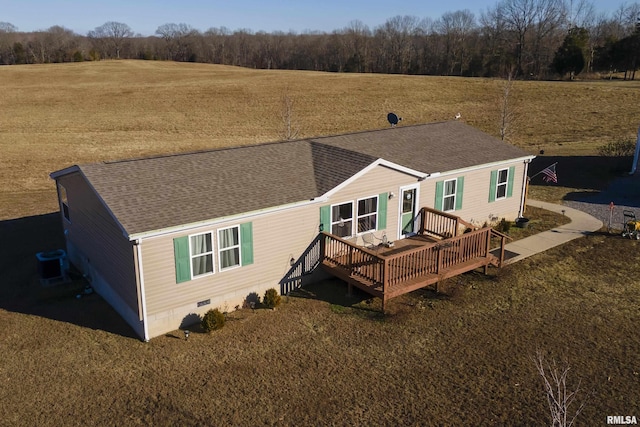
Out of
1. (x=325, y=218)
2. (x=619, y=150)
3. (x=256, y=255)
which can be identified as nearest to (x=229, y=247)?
(x=256, y=255)

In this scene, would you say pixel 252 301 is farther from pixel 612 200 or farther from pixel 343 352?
pixel 612 200

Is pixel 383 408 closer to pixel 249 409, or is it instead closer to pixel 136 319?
pixel 249 409

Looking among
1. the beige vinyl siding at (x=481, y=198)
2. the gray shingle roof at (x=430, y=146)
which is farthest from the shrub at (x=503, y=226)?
the gray shingle roof at (x=430, y=146)

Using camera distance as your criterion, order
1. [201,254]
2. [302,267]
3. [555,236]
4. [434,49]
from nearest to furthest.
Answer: [201,254], [302,267], [555,236], [434,49]

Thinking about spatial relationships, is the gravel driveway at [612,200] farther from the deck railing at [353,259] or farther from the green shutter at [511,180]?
the deck railing at [353,259]

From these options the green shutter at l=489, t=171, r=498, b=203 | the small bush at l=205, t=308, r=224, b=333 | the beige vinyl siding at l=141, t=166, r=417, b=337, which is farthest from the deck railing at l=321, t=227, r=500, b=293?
the green shutter at l=489, t=171, r=498, b=203

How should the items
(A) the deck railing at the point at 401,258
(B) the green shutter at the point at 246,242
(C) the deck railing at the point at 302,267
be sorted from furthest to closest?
(C) the deck railing at the point at 302,267
(A) the deck railing at the point at 401,258
(B) the green shutter at the point at 246,242
